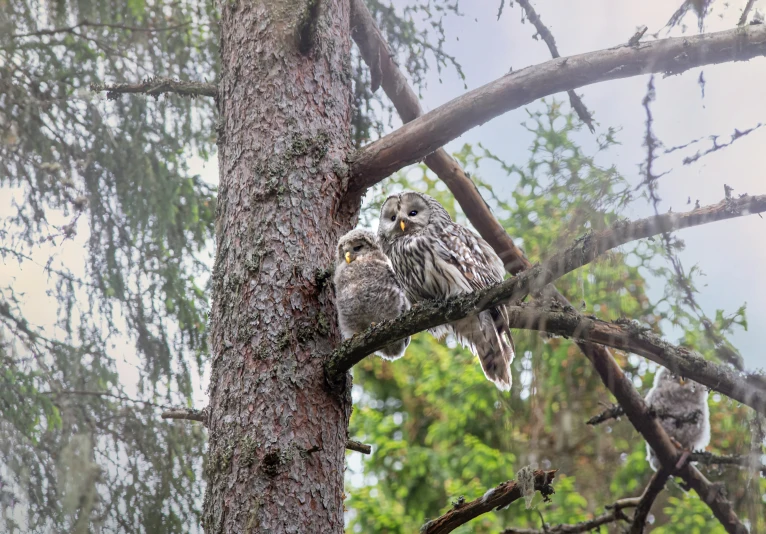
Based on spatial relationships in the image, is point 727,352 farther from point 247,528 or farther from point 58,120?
point 58,120

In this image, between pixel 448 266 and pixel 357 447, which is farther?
pixel 448 266

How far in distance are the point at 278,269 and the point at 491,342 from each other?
4.07 feet

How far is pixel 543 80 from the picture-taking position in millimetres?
2721

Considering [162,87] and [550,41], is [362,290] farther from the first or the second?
[550,41]

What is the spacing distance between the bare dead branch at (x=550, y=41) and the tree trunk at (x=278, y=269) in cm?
89

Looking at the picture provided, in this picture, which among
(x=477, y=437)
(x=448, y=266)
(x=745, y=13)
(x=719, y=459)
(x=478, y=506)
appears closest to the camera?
(x=478, y=506)

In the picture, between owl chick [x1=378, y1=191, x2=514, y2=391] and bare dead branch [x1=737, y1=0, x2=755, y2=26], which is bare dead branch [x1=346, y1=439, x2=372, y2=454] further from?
bare dead branch [x1=737, y1=0, x2=755, y2=26]

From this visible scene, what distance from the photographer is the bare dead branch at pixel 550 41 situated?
11.4 ft

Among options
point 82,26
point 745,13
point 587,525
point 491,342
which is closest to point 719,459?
point 587,525

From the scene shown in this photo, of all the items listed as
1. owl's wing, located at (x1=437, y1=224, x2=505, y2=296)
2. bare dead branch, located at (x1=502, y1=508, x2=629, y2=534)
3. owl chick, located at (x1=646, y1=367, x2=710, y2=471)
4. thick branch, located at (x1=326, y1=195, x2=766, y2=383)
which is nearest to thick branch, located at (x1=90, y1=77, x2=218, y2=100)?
owl's wing, located at (x1=437, y1=224, x2=505, y2=296)

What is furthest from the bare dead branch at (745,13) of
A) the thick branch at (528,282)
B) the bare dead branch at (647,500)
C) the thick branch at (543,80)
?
the bare dead branch at (647,500)

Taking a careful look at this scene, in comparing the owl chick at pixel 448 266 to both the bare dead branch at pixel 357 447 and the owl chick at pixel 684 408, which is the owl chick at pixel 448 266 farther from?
the owl chick at pixel 684 408

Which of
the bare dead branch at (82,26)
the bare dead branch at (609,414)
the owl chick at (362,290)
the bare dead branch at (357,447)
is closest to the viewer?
the bare dead branch at (357,447)

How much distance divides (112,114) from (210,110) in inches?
24.8
